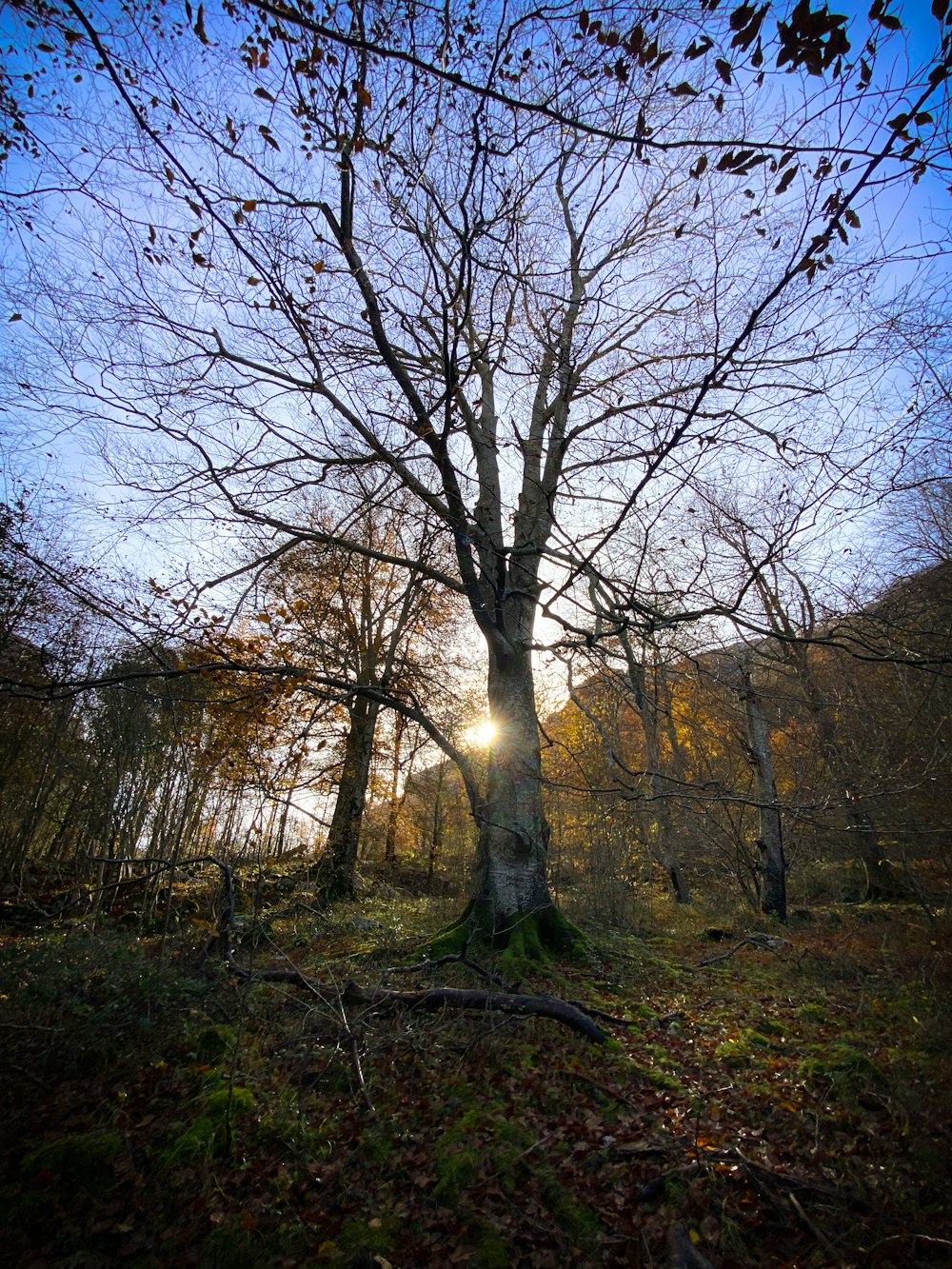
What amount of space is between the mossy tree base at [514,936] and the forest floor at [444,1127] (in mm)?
591

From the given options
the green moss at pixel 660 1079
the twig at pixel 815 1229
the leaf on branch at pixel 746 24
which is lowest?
the twig at pixel 815 1229

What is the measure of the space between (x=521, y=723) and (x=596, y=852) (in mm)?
5046

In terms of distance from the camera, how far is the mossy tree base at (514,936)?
18.5ft

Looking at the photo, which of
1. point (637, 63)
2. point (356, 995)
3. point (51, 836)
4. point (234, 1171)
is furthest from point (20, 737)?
point (637, 63)

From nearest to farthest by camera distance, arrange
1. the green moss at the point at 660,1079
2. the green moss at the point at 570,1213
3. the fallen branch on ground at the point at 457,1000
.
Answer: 1. the green moss at the point at 570,1213
2. the green moss at the point at 660,1079
3. the fallen branch on ground at the point at 457,1000

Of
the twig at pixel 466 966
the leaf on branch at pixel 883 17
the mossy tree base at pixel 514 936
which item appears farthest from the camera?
the mossy tree base at pixel 514 936

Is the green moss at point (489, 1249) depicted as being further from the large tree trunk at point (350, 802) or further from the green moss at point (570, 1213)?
the large tree trunk at point (350, 802)

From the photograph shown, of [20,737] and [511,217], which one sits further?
[20,737]

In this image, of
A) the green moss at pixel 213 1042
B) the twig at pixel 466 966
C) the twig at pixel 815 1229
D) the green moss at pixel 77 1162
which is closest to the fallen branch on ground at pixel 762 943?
the twig at pixel 466 966

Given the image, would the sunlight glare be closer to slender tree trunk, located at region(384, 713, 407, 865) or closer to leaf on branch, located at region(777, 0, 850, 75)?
slender tree trunk, located at region(384, 713, 407, 865)

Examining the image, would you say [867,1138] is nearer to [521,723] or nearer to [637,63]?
[521,723]

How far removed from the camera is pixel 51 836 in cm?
1271

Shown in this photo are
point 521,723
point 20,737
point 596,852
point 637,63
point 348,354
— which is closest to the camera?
point 637,63

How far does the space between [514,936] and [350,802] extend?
7800mm
